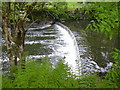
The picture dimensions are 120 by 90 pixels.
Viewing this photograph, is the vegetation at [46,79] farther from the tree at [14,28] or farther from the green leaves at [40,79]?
the tree at [14,28]

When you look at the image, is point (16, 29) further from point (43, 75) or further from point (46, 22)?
point (46, 22)

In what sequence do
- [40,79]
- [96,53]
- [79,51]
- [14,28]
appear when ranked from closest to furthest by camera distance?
[40,79] < [14,28] < [96,53] < [79,51]

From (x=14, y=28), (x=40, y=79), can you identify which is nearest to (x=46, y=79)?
(x=40, y=79)

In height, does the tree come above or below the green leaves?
above

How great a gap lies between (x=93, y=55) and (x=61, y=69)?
368 centimetres

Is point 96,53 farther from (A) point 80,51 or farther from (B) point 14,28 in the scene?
(B) point 14,28

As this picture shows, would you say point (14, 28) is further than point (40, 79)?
Yes

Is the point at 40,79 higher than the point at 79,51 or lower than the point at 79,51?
higher

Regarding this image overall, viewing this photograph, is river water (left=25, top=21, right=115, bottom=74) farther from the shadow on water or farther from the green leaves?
the green leaves

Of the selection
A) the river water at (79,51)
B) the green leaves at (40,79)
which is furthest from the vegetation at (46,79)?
the river water at (79,51)

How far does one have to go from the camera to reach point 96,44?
20.3 ft

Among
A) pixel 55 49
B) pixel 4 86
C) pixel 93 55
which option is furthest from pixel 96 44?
pixel 4 86

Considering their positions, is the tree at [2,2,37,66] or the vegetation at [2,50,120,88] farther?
the tree at [2,2,37,66]

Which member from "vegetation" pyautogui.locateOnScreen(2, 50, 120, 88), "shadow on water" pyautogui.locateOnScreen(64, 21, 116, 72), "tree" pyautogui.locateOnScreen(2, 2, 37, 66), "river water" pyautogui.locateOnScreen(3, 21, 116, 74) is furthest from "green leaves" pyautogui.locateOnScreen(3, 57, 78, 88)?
"river water" pyautogui.locateOnScreen(3, 21, 116, 74)
